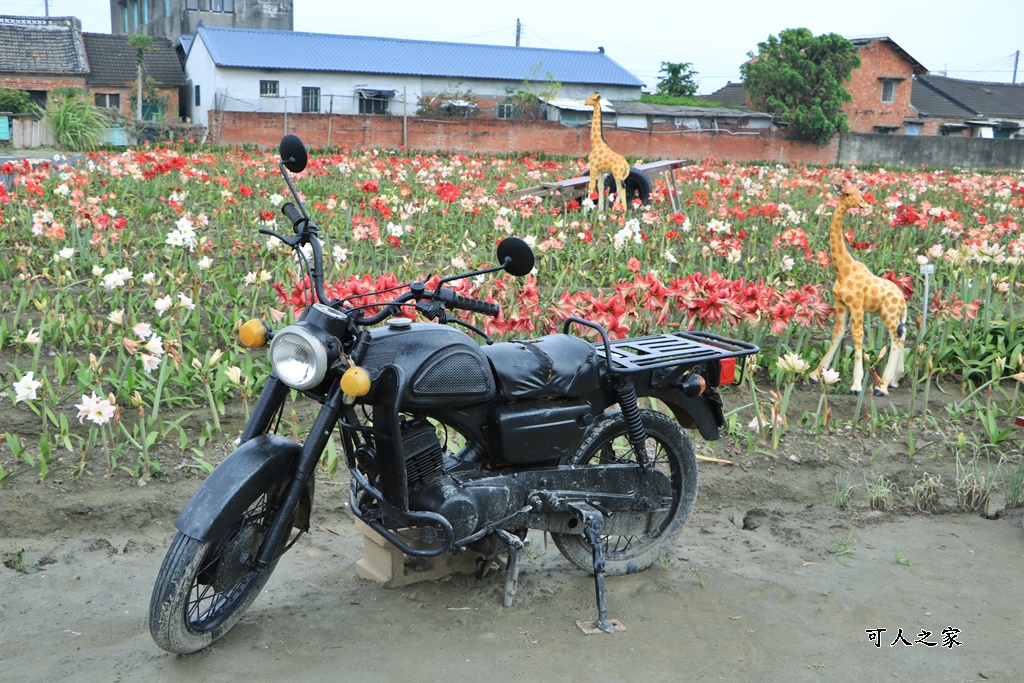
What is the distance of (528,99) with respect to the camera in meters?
37.7

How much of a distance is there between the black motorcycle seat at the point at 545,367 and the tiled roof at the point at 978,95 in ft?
169

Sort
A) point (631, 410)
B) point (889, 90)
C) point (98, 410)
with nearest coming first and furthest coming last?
1. point (631, 410)
2. point (98, 410)
3. point (889, 90)

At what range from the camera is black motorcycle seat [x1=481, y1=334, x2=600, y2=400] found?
121 inches

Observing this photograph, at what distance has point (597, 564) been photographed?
125 inches

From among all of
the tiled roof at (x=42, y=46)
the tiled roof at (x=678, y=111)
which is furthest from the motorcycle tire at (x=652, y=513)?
the tiled roof at (x=42, y=46)

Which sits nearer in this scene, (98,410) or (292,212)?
(292,212)

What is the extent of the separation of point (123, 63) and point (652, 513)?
132ft

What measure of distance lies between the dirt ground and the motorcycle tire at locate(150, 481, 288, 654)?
93mm

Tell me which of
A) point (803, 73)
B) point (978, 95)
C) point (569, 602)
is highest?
point (978, 95)

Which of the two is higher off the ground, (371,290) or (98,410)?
(371,290)

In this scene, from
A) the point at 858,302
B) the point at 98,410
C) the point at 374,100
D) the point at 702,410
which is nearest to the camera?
the point at 702,410

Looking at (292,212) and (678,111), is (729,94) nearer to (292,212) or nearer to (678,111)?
(678,111)

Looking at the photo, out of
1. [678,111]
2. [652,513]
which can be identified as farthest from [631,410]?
[678,111]

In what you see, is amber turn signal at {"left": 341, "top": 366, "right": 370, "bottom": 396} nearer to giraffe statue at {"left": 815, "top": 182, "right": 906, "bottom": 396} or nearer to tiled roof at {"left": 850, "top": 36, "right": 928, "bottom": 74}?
giraffe statue at {"left": 815, "top": 182, "right": 906, "bottom": 396}
